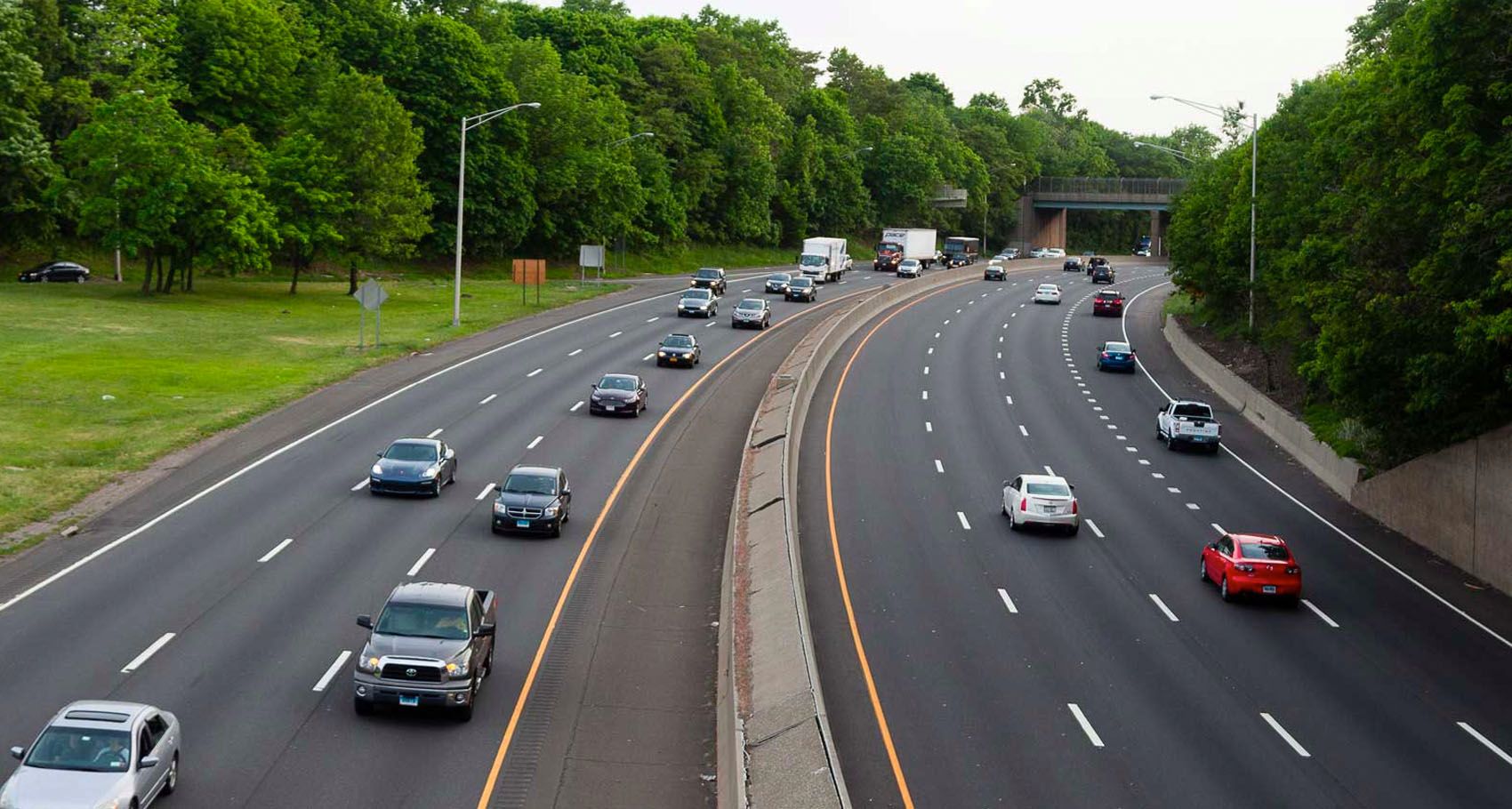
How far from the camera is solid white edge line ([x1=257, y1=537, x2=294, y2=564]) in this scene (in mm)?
28427

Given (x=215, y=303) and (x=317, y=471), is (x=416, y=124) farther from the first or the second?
(x=317, y=471)

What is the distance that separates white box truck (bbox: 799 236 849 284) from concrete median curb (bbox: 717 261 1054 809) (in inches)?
2383

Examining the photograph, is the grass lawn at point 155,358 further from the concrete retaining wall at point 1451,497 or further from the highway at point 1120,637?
the concrete retaining wall at point 1451,497

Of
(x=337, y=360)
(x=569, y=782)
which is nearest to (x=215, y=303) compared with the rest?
(x=337, y=360)

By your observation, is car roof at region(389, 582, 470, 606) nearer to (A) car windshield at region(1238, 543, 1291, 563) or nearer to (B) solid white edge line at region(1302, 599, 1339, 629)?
(A) car windshield at region(1238, 543, 1291, 563)

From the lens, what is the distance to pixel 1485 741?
891 inches

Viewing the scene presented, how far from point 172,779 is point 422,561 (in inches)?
461

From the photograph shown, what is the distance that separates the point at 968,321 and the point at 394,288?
33.8 metres

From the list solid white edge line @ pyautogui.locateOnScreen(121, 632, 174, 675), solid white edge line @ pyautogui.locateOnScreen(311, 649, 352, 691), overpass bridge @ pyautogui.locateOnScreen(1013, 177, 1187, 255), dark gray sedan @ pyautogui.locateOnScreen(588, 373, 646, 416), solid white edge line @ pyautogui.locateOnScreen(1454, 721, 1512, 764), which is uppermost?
overpass bridge @ pyautogui.locateOnScreen(1013, 177, 1187, 255)

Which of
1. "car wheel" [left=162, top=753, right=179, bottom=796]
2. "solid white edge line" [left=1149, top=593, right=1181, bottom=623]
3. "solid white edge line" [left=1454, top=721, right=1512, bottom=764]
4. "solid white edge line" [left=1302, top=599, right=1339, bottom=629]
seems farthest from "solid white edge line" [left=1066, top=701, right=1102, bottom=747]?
"car wheel" [left=162, top=753, right=179, bottom=796]

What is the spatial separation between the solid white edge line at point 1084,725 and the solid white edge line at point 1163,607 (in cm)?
679

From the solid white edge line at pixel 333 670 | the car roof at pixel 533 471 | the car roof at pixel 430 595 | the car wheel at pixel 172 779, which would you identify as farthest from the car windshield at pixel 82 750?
the car roof at pixel 533 471

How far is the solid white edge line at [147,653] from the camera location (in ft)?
70.4

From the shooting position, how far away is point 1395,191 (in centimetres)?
3409
